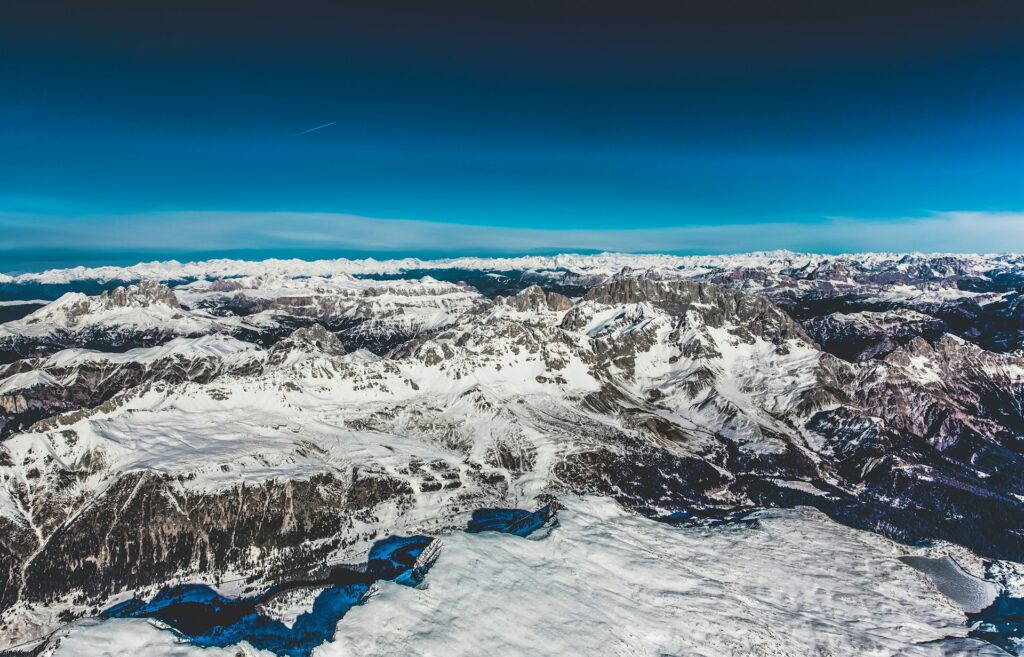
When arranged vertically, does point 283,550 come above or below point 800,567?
below

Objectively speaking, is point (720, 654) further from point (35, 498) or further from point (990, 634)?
point (35, 498)

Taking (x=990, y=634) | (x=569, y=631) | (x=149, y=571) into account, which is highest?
(x=569, y=631)

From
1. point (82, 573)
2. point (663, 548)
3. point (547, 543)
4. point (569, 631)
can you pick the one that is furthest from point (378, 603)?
point (82, 573)

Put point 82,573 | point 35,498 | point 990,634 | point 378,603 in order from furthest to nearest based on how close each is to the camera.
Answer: point 35,498, point 82,573, point 990,634, point 378,603

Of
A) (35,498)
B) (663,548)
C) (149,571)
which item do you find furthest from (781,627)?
(35,498)

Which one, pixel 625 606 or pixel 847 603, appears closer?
pixel 625 606

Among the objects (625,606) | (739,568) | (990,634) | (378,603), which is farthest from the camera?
(739,568)
